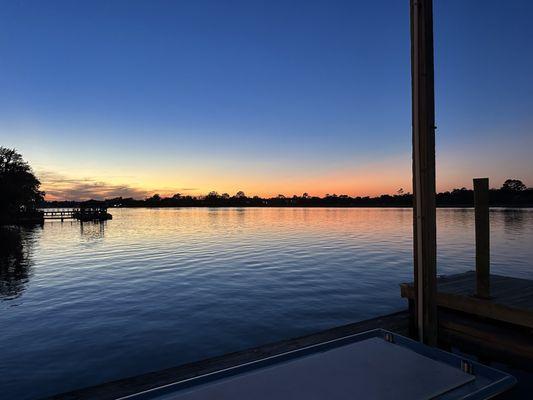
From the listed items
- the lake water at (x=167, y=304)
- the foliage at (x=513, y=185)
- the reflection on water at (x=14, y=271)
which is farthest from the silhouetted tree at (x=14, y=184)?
the foliage at (x=513, y=185)

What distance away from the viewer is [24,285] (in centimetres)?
1539

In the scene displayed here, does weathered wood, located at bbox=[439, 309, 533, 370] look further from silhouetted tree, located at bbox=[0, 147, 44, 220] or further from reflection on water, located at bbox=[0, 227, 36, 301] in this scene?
silhouetted tree, located at bbox=[0, 147, 44, 220]

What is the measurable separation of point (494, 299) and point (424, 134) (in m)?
3.09

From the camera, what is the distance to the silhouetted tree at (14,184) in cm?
6544

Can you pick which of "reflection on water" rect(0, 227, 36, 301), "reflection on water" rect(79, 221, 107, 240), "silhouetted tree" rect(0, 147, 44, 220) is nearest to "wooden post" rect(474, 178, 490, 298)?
"reflection on water" rect(0, 227, 36, 301)

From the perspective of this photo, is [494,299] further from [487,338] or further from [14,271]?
[14,271]

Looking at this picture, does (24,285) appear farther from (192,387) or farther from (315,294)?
(192,387)

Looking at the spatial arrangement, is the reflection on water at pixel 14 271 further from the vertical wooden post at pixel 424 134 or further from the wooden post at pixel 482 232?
the wooden post at pixel 482 232

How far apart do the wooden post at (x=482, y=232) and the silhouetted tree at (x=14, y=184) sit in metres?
79.2

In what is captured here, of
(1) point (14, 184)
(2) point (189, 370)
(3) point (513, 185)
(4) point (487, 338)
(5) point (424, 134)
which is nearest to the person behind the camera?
(2) point (189, 370)

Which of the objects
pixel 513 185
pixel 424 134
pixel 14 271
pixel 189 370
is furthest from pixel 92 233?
pixel 513 185

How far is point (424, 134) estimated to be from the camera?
16.6 ft

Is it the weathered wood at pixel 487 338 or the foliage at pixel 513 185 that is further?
the foliage at pixel 513 185

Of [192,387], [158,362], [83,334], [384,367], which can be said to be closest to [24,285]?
[83,334]
